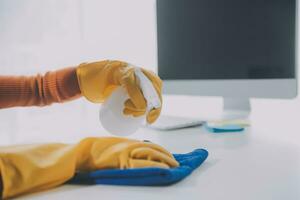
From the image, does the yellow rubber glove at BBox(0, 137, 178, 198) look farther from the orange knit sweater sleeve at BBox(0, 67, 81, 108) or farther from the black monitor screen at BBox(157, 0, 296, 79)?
the black monitor screen at BBox(157, 0, 296, 79)

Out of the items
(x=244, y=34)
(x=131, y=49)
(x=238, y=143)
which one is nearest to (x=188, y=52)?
(x=244, y=34)

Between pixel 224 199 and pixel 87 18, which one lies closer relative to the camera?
pixel 224 199

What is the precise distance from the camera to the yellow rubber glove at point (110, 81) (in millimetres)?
433

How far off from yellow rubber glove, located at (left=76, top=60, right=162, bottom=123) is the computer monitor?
322mm

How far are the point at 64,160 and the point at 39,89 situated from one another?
0.24m

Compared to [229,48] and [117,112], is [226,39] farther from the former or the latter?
[117,112]

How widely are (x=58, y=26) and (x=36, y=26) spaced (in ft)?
0.28

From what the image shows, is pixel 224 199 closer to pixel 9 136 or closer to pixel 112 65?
pixel 112 65

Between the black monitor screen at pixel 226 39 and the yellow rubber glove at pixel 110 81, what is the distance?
334 mm

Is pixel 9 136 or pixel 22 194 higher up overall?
pixel 22 194

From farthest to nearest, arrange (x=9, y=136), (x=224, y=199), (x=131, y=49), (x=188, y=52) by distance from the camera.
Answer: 1. (x=131, y=49)
2. (x=9, y=136)
3. (x=188, y=52)
4. (x=224, y=199)

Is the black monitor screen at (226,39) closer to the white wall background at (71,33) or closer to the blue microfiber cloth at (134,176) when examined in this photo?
the white wall background at (71,33)

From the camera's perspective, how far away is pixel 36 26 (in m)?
1.24

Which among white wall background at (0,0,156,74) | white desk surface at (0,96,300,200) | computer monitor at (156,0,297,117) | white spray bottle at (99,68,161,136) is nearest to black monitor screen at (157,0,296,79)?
computer monitor at (156,0,297,117)
